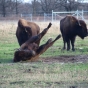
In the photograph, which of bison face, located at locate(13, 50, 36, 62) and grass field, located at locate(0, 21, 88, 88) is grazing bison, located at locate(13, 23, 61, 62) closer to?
bison face, located at locate(13, 50, 36, 62)

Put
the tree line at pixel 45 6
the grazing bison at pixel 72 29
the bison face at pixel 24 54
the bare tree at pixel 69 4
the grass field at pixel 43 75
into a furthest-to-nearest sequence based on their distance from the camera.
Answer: the tree line at pixel 45 6, the bare tree at pixel 69 4, the grazing bison at pixel 72 29, the bison face at pixel 24 54, the grass field at pixel 43 75

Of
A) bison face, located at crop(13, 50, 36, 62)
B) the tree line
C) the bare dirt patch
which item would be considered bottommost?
the tree line

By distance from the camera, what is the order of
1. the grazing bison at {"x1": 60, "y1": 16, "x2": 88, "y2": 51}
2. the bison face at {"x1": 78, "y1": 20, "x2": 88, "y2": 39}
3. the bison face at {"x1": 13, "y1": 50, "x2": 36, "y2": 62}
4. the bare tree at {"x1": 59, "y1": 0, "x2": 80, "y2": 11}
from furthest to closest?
the bare tree at {"x1": 59, "y1": 0, "x2": 80, "y2": 11}
the grazing bison at {"x1": 60, "y1": 16, "x2": 88, "y2": 51}
the bison face at {"x1": 78, "y1": 20, "x2": 88, "y2": 39}
the bison face at {"x1": 13, "y1": 50, "x2": 36, "y2": 62}

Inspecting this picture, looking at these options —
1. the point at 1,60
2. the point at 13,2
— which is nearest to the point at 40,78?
the point at 1,60

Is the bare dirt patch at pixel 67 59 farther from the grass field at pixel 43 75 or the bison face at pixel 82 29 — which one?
the bison face at pixel 82 29

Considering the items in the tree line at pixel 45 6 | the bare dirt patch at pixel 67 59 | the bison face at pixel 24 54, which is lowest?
the tree line at pixel 45 6

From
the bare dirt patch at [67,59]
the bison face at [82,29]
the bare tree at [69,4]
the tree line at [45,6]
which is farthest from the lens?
the tree line at [45,6]

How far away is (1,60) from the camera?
15836mm

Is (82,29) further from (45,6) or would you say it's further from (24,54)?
(45,6)

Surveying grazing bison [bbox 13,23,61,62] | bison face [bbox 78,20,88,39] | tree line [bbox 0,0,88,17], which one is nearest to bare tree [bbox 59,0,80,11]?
tree line [bbox 0,0,88,17]

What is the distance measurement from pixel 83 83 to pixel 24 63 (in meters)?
4.19

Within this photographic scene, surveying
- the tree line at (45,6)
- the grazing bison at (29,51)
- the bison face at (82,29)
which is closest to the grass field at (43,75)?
the grazing bison at (29,51)

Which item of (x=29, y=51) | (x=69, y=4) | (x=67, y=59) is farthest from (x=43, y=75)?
(x=69, y=4)

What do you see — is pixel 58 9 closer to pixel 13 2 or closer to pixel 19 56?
pixel 13 2
